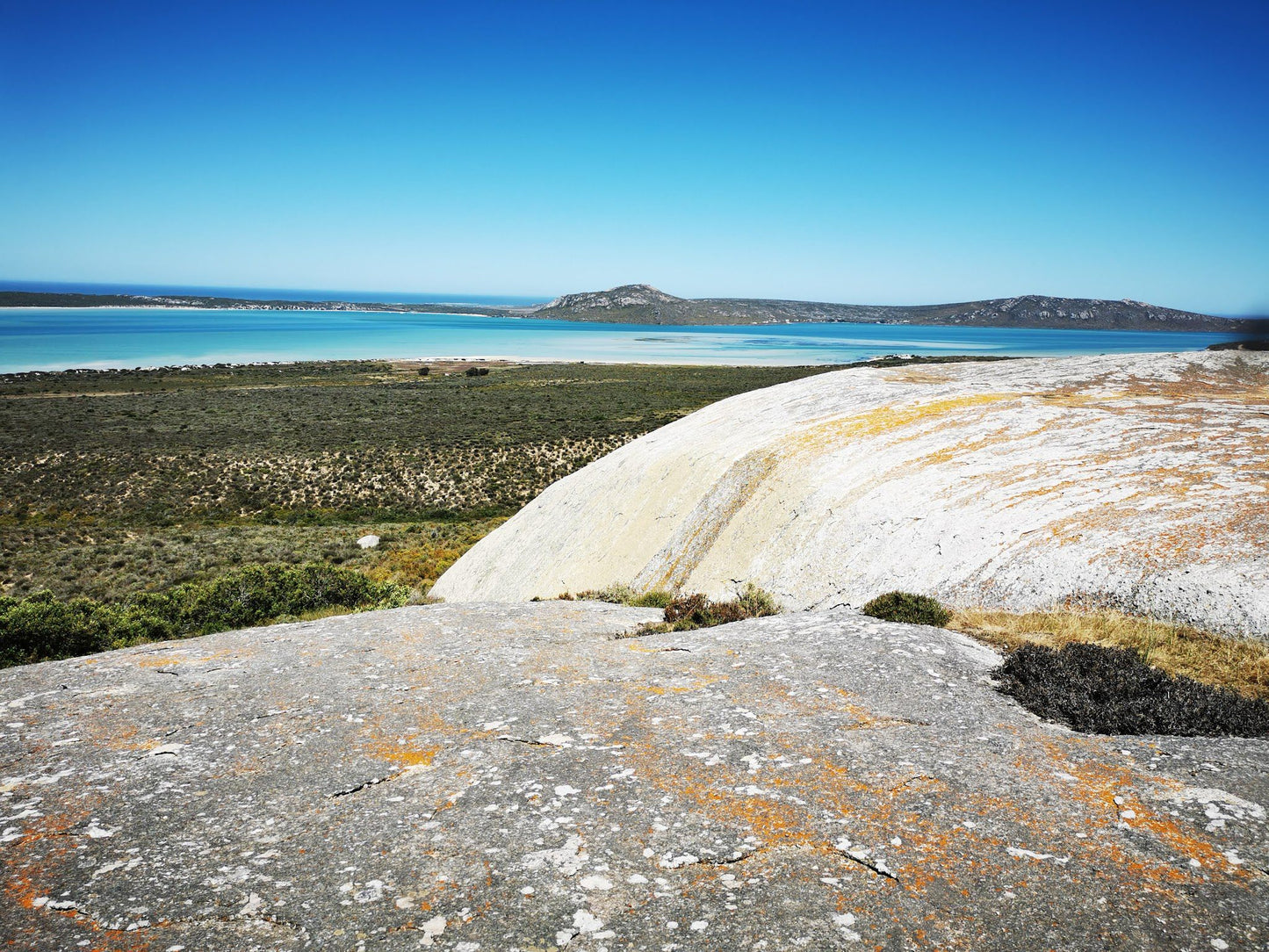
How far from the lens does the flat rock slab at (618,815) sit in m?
4.16

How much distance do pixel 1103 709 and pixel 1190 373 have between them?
608 inches

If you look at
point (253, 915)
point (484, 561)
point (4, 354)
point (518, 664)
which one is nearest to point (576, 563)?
point (484, 561)

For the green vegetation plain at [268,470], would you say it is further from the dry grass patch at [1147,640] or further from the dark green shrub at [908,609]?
the dry grass patch at [1147,640]

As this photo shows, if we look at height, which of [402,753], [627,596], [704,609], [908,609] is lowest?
[627,596]

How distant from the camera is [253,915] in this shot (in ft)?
14.1

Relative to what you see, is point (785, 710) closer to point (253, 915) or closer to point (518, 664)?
point (518, 664)

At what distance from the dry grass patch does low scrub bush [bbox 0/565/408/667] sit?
14.5m

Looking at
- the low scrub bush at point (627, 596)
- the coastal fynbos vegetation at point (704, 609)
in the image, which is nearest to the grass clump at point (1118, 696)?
the coastal fynbos vegetation at point (704, 609)

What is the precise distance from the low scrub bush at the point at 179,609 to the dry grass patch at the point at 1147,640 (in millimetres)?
14493

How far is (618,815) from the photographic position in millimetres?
5281

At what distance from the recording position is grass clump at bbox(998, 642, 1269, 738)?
622 centimetres

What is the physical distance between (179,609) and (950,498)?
1876cm

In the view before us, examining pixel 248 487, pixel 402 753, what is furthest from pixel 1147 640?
pixel 248 487

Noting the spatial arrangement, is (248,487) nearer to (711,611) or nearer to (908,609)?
(711,611)
